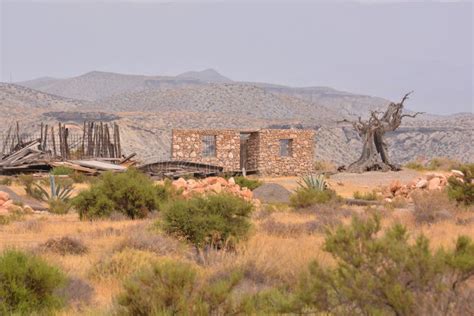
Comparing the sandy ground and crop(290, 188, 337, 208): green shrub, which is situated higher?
crop(290, 188, 337, 208): green shrub

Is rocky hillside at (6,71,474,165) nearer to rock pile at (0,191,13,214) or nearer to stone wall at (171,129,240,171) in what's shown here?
stone wall at (171,129,240,171)

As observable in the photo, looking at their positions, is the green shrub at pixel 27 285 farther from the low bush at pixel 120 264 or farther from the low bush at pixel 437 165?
the low bush at pixel 437 165

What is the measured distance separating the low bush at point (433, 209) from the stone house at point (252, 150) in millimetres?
19730

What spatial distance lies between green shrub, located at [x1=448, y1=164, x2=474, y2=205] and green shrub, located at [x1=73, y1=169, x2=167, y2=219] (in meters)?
7.97

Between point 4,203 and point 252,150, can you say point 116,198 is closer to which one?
point 4,203

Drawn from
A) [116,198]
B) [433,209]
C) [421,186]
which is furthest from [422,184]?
[116,198]

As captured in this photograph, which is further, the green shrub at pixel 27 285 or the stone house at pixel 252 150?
the stone house at pixel 252 150

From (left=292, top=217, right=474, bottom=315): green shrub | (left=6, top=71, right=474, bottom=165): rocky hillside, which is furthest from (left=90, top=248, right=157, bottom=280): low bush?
(left=6, top=71, right=474, bottom=165): rocky hillside

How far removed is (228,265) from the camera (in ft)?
31.9

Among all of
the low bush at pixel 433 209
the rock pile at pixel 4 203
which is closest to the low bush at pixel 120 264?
the low bush at pixel 433 209

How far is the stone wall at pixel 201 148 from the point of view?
3866 cm

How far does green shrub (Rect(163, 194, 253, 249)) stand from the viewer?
1300 centimetres

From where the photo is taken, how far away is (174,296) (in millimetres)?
6582

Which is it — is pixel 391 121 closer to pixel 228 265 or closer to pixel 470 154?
pixel 228 265
